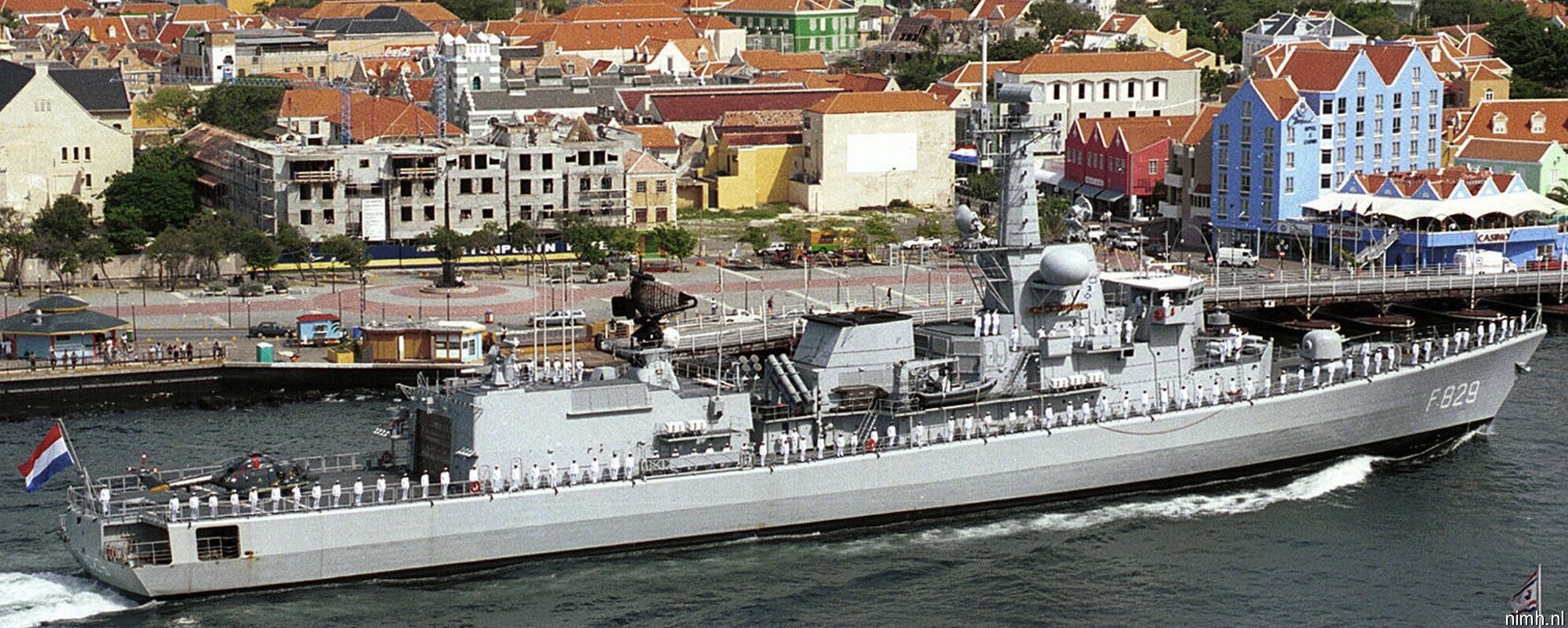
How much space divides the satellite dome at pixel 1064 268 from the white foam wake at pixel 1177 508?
5.05 meters

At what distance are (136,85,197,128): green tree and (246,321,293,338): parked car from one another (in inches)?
1840

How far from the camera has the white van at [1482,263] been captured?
7681 centimetres

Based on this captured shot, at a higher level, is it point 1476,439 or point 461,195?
point 461,195

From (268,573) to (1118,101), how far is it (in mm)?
73139

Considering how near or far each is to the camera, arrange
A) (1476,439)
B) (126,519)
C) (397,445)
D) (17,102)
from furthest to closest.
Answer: (17,102) → (1476,439) → (397,445) → (126,519)

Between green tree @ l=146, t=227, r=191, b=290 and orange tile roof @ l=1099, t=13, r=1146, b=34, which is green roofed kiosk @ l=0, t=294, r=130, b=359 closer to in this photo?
green tree @ l=146, t=227, r=191, b=290

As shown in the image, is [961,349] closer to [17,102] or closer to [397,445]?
[397,445]

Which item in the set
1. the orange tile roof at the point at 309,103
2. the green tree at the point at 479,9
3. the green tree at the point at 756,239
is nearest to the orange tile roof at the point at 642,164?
Result: the green tree at the point at 756,239

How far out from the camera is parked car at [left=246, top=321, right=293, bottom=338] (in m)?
67.2

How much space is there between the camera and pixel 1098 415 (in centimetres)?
4875

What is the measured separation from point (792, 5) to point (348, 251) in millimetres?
79520

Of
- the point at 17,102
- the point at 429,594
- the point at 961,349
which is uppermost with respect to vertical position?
the point at 17,102

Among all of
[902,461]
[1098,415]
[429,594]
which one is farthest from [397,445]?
[1098,415]

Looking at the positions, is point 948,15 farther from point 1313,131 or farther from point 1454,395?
point 1454,395
